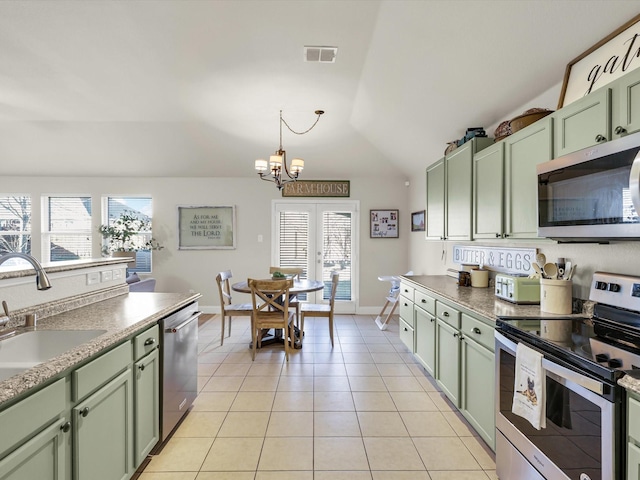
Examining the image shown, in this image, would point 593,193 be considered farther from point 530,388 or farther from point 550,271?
point 530,388

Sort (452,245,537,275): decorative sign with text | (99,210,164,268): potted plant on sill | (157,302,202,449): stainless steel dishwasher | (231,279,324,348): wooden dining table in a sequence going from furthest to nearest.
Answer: (99,210,164,268): potted plant on sill
(231,279,324,348): wooden dining table
(452,245,537,275): decorative sign with text
(157,302,202,449): stainless steel dishwasher

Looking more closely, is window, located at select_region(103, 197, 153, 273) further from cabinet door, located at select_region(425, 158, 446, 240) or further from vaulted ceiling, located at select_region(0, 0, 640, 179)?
cabinet door, located at select_region(425, 158, 446, 240)

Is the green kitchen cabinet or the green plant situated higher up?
the green plant

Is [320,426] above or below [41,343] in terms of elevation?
below

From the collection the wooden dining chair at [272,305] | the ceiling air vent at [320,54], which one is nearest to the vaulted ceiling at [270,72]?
the ceiling air vent at [320,54]

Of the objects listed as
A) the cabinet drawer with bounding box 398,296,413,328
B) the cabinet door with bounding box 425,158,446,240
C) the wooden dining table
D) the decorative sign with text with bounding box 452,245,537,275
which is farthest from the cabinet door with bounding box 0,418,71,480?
the cabinet door with bounding box 425,158,446,240

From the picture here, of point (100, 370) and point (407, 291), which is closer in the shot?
point (100, 370)

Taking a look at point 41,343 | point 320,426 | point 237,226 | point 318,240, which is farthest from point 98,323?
point 318,240

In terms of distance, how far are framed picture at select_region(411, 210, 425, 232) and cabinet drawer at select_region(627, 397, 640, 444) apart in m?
3.92

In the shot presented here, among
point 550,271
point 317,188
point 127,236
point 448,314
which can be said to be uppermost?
point 317,188

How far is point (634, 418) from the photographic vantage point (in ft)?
3.38

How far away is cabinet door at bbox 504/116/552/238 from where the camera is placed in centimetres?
187

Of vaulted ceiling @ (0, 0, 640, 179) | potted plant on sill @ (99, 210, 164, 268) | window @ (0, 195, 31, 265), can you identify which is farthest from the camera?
window @ (0, 195, 31, 265)

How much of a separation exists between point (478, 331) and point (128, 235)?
530 cm
